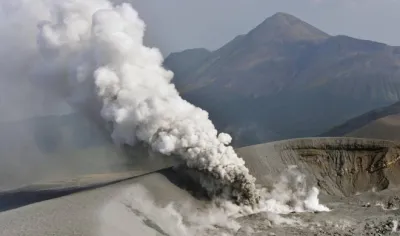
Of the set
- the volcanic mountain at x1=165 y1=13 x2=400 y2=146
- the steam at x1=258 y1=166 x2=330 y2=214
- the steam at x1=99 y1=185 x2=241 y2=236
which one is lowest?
the steam at x1=99 y1=185 x2=241 y2=236

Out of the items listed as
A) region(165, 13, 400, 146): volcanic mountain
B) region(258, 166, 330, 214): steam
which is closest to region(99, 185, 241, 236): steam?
region(258, 166, 330, 214): steam

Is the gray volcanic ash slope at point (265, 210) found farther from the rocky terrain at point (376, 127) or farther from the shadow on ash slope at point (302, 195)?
the rocky terrain at point (376, 127)

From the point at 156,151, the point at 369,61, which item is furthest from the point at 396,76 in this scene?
the point at 156,151

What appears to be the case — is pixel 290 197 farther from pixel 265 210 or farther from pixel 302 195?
pixel 265 210

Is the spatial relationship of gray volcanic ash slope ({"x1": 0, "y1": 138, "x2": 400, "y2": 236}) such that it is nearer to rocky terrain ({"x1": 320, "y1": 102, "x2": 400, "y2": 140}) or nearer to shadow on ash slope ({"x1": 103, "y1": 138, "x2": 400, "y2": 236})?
shadow on ash slope ({"x1": 103, "y1": 138, "x2": 400, "y2": 236})

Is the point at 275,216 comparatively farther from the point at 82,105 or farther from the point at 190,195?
the point at 82,105

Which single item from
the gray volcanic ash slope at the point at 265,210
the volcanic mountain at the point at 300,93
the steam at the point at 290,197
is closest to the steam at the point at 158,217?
the gray volcanic ash slope at the point at 265,210

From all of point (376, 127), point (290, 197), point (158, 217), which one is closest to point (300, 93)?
point (376, 127)
